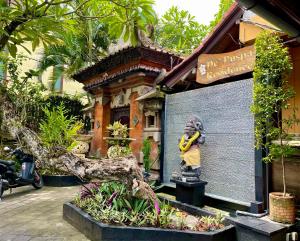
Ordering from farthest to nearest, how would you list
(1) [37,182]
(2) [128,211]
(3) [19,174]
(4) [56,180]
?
(4) [56,180]
(1) [37,182]
(3) [19,174]
(2) [128,211]

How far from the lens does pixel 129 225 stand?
383 centimetres

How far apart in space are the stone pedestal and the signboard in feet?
7.44

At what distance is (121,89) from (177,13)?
854 cm

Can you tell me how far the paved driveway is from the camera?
160 inches

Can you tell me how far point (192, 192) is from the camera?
5.20 metres

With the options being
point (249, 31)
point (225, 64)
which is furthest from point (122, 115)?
point (249, 31)

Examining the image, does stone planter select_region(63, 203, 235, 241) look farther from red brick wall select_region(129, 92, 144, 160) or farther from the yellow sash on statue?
red brick wall select_region(129, 92, 144, 160)

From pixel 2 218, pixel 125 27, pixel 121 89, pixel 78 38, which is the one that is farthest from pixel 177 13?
pixel 2 218

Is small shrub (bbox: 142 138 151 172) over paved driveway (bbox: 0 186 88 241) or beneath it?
over

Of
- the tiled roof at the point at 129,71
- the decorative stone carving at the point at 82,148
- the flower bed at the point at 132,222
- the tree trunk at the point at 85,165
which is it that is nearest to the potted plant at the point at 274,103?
the flower bed at the point at 132,222

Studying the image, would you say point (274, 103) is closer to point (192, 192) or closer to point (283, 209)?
point (283, 209)

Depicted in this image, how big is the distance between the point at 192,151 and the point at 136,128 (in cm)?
316

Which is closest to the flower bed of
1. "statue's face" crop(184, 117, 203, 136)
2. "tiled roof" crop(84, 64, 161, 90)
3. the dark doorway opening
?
"statue's face" crop(184, 117, 203, 136)

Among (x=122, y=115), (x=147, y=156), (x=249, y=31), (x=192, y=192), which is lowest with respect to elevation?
(x=192, y=192)
